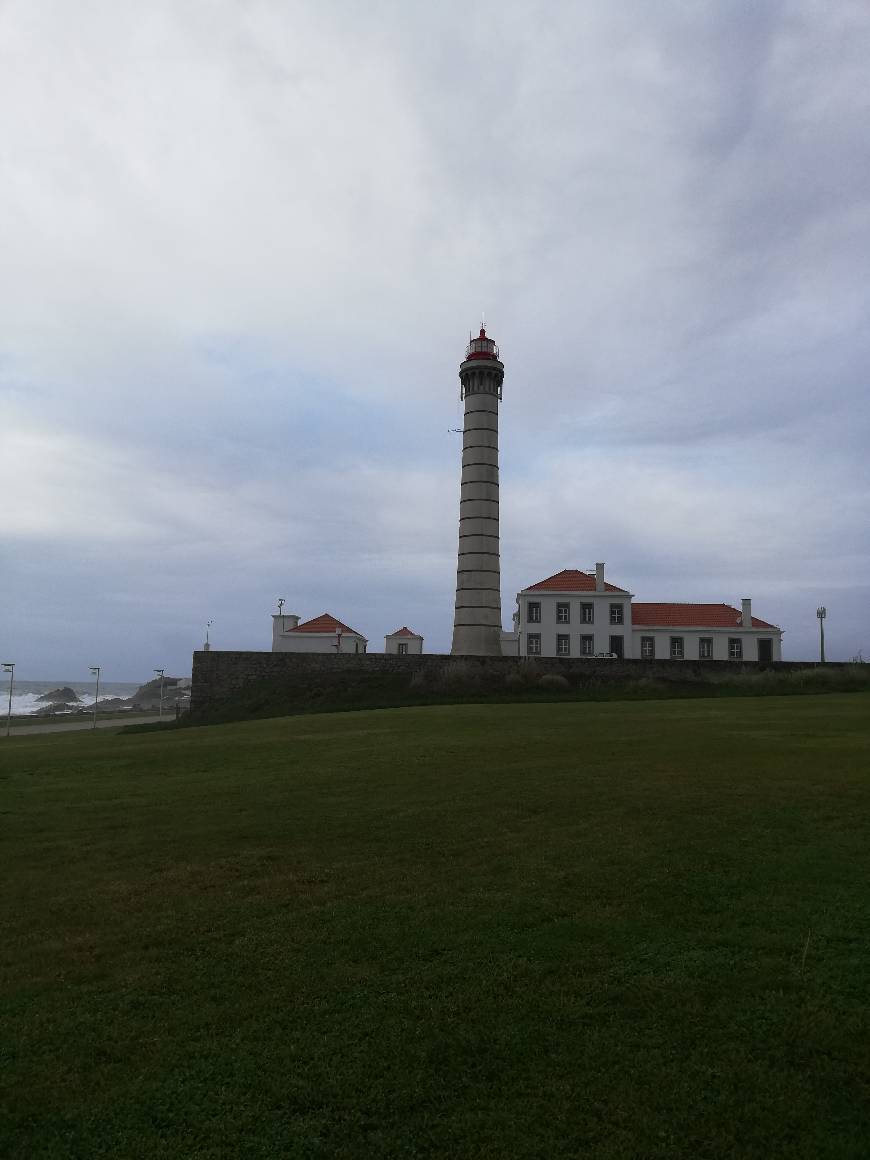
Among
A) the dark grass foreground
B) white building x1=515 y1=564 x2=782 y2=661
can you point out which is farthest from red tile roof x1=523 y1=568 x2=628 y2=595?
the dark grass foreground

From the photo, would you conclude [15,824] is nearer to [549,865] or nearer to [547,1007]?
[549,865]

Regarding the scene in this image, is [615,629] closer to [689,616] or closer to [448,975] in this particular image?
[689,616]

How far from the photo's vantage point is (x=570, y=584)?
5538 cm

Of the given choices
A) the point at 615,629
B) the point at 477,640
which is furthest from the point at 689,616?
the point at 477,640

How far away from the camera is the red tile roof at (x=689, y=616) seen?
55375 mm

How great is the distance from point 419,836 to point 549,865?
1.99m

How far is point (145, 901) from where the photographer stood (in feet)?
25.5

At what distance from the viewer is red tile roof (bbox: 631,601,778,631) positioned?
55.4m

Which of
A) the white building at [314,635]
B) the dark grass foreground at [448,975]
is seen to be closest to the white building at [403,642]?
the white building at [314,635]

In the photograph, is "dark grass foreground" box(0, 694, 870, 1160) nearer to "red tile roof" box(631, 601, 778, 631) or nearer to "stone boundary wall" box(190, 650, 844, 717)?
"stone boundary wall" box(190, 650, 844, 717)

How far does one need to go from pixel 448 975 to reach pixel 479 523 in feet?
130

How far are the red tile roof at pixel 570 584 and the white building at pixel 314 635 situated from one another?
12.9m

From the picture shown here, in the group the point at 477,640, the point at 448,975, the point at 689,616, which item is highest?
the point at 689,616

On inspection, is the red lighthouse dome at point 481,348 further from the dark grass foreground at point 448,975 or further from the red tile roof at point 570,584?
the dark grass foreground at point 448,975
